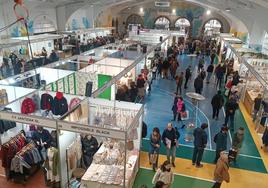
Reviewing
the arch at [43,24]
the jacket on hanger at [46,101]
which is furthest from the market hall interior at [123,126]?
the arch at [43,24]

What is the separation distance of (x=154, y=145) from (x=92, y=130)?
7.15 ft

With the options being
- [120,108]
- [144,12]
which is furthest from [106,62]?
[144,12]

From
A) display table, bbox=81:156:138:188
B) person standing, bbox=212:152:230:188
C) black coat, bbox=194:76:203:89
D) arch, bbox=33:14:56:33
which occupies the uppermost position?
arch, bbox=33:14:56:33

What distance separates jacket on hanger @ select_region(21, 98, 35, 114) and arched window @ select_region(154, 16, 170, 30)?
29.1 m

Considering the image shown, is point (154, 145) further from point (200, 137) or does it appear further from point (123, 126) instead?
point (200, 137)

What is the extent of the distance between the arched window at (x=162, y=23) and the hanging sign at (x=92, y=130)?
103 ft

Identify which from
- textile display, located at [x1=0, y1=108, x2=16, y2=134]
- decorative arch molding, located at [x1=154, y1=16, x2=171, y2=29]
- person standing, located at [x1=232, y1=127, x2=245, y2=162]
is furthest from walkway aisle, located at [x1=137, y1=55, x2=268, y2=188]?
decorative arch molding, located at [x1=154, y1=16, x2=171, y2=29]

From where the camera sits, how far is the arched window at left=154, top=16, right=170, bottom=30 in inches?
1364

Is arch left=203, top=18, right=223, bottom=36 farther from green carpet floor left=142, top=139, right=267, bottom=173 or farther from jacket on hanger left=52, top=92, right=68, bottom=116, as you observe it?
jacket on hanger left=52, top=92, right=68, bottom=116

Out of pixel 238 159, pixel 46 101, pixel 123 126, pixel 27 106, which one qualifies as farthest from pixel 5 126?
pixel 238 159

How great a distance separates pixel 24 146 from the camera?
6.21 meters

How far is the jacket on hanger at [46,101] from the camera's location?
769 cm

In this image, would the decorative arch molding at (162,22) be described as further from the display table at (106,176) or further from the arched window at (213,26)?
the display table at (106,176)

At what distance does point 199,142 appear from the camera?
262 inches
